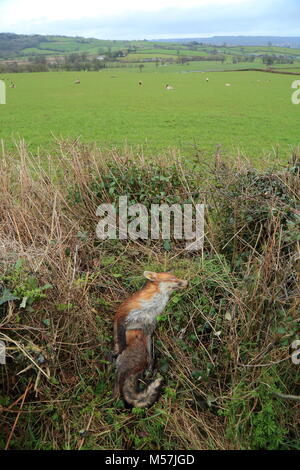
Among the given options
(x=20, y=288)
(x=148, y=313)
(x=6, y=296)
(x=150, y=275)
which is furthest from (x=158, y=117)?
(x=6, y=296)

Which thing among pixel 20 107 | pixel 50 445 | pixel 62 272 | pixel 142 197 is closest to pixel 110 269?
pixel 62 272

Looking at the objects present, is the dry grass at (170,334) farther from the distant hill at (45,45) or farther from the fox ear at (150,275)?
the distant hill at (45,45)

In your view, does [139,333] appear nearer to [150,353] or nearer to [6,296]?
[150,353]

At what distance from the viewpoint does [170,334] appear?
298 cm

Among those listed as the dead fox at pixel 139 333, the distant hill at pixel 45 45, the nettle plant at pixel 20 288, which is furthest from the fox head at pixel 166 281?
the distant hill at pixel 45 45

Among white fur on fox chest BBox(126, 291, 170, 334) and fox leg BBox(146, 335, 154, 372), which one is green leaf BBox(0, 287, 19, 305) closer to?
white fur on fox chest BBox(126, 291, 170, 334)

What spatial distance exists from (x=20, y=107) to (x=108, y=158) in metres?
24.6

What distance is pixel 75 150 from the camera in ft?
14.9

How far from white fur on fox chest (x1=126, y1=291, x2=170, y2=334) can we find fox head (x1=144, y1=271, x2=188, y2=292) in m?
0.06

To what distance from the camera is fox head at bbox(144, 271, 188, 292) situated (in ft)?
10.2

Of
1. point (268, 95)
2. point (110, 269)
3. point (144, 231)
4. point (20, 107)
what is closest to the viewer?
point (110, 269)

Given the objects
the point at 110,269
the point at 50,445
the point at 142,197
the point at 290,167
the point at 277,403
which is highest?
the point at 290,167

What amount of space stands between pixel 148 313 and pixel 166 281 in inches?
12.7

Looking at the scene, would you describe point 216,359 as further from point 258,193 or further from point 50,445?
point 258,193
